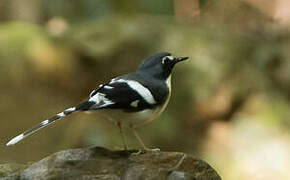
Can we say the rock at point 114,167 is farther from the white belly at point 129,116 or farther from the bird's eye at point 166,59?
the bird's eye at point 166,59

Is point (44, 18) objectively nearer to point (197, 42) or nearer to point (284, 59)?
point (197, 42)

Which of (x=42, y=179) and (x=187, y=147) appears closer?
(x=42, y=179)

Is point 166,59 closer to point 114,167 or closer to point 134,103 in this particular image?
point 134,103

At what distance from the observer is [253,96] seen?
9375 mm

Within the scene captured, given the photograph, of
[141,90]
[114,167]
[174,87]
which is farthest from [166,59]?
[174,87]

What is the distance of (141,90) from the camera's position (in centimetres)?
477

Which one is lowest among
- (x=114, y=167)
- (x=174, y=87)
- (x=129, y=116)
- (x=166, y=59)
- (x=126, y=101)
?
(x=174, y=87)

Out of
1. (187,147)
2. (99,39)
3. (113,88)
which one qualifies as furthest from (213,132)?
(113,88)

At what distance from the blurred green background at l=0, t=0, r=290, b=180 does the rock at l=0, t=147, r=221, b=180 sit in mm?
3873

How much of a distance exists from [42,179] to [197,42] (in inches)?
225

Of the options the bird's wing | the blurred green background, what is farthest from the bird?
the blurred green background

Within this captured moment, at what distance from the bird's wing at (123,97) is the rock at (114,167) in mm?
335

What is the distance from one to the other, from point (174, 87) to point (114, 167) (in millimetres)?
4896

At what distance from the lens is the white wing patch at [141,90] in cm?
474
